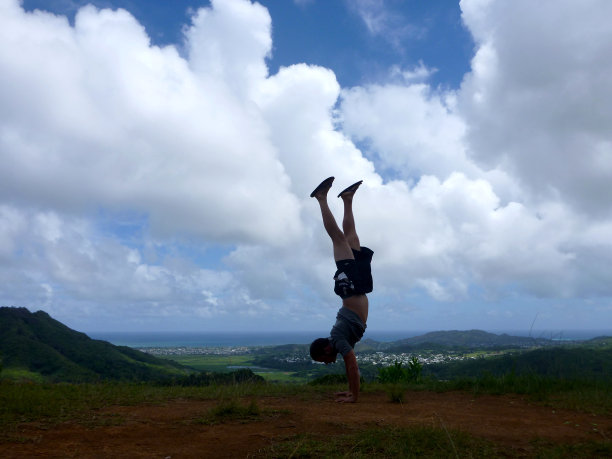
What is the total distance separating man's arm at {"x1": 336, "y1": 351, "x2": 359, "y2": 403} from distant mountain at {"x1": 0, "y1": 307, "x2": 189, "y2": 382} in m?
28.6

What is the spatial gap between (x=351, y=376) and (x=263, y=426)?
2.00 meters

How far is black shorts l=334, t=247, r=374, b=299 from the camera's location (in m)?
6.37

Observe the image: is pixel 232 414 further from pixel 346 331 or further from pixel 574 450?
pixel 574 450

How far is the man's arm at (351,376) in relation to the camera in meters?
6.38

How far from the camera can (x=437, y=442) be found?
4.15 meters

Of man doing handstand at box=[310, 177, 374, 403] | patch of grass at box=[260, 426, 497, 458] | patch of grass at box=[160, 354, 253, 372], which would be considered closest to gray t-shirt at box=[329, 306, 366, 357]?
man doing handstand at box=[310, 177, 374, 403]

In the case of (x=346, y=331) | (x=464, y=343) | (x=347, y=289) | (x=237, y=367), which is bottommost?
(x=237, y=367)

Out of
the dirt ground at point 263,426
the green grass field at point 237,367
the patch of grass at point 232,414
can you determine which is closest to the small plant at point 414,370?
the dirt ground at point 263,426

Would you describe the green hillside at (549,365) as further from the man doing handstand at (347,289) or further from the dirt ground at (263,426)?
the man doing handstand at (347,289)

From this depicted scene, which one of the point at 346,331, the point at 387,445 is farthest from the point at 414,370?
the point at 387,445

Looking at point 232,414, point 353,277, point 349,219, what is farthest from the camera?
point 349,219

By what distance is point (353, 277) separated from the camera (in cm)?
641

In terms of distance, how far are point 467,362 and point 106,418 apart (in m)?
17.8

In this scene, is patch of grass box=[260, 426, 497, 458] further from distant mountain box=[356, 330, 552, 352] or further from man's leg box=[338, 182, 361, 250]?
distant mountain box=[356, 330, 552, 352]
